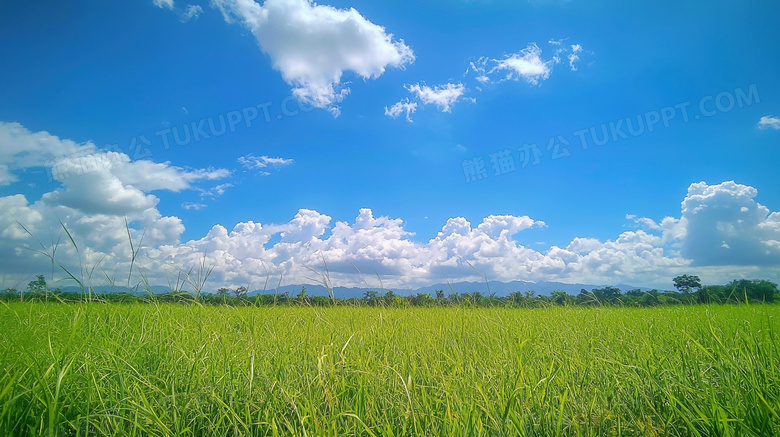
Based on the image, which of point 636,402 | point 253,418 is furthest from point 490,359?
point 253,418

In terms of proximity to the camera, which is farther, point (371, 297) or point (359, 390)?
point (371, 297)

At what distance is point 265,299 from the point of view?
5.64m

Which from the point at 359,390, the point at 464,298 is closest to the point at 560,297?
the point at 464,298

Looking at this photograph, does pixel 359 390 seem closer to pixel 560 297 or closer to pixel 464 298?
pixel 464 298

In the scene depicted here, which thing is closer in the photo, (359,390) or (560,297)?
(359,390)

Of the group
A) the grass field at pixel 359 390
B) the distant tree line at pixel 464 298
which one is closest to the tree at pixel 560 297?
the distant tree line at pixel 464 298

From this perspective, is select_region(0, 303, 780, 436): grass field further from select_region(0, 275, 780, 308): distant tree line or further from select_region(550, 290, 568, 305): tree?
select_region(550, 290, 568, 305): tree

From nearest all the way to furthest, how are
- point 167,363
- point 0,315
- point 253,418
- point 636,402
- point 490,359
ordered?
point 253,418 < point 636,402 < point 167,363 < point 490,359 < point 0,315

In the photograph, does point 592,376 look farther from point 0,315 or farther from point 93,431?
point 0,315

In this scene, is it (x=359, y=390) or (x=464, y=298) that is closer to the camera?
(x=359, y=390)

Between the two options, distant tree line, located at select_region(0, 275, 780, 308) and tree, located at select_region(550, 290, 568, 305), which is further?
tree, located at select_region(550, 290, 568, 305)

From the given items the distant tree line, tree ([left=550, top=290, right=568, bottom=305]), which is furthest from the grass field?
tree ([left=550, top=290, right=568, bottom=305])

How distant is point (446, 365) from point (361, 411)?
1.06 metres

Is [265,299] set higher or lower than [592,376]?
higher
